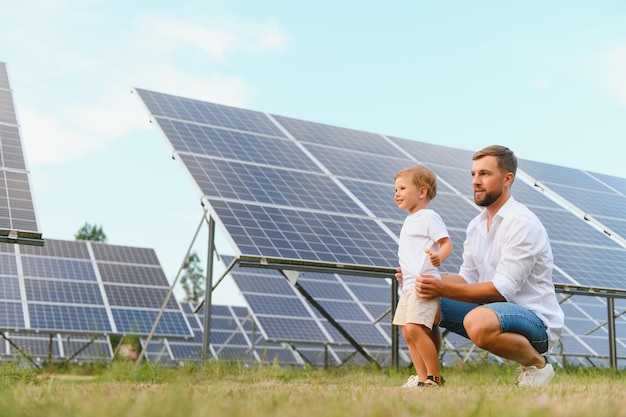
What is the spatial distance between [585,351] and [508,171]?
1266cm

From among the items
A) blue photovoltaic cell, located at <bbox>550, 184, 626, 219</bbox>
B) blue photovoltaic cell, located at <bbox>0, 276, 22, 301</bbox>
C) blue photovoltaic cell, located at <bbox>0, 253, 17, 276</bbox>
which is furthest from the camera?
blue photovoltaic cell, located at <bbox>0, 253, 17, 276</bbox>

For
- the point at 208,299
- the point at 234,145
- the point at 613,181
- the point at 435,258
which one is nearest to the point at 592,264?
the point at 234,145

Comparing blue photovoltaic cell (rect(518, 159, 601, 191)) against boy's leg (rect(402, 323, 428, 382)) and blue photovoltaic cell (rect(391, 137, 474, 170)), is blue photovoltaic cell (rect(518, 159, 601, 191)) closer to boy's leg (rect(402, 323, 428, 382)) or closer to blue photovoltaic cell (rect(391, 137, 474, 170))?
blue photovoltaic cell (rect(391, 137, 474, 170))

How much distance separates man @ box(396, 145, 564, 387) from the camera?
5.12 m

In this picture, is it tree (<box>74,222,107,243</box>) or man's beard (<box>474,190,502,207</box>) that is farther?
tree (<box>74,222,107,243</box>)

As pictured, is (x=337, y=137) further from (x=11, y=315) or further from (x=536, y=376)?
(x=536, y=376)

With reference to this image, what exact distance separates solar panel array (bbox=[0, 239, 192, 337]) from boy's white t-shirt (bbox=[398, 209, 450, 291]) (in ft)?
33.8

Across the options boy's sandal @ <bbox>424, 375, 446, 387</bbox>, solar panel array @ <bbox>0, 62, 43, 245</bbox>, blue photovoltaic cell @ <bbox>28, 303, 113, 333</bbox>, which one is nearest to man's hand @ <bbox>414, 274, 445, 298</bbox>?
boy's sandal @ <bbox>424, 375, 446, 387</bbox>

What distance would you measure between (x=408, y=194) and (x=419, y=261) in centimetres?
49

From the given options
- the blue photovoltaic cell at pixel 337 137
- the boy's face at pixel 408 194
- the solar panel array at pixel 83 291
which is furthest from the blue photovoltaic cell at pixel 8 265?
the boy's face at pixel 408 194

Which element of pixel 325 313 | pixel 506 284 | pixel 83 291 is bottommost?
pixel 506 284

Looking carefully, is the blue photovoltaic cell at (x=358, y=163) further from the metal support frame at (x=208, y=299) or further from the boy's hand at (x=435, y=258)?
the boy's hand at (x=435, y=258)

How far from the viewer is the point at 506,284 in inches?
202

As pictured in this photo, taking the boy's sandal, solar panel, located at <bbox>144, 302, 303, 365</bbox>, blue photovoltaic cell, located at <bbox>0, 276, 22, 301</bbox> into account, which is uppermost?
blue photovoltaic cell, located at <bbox>0, 276, 22, 301</bbox>
